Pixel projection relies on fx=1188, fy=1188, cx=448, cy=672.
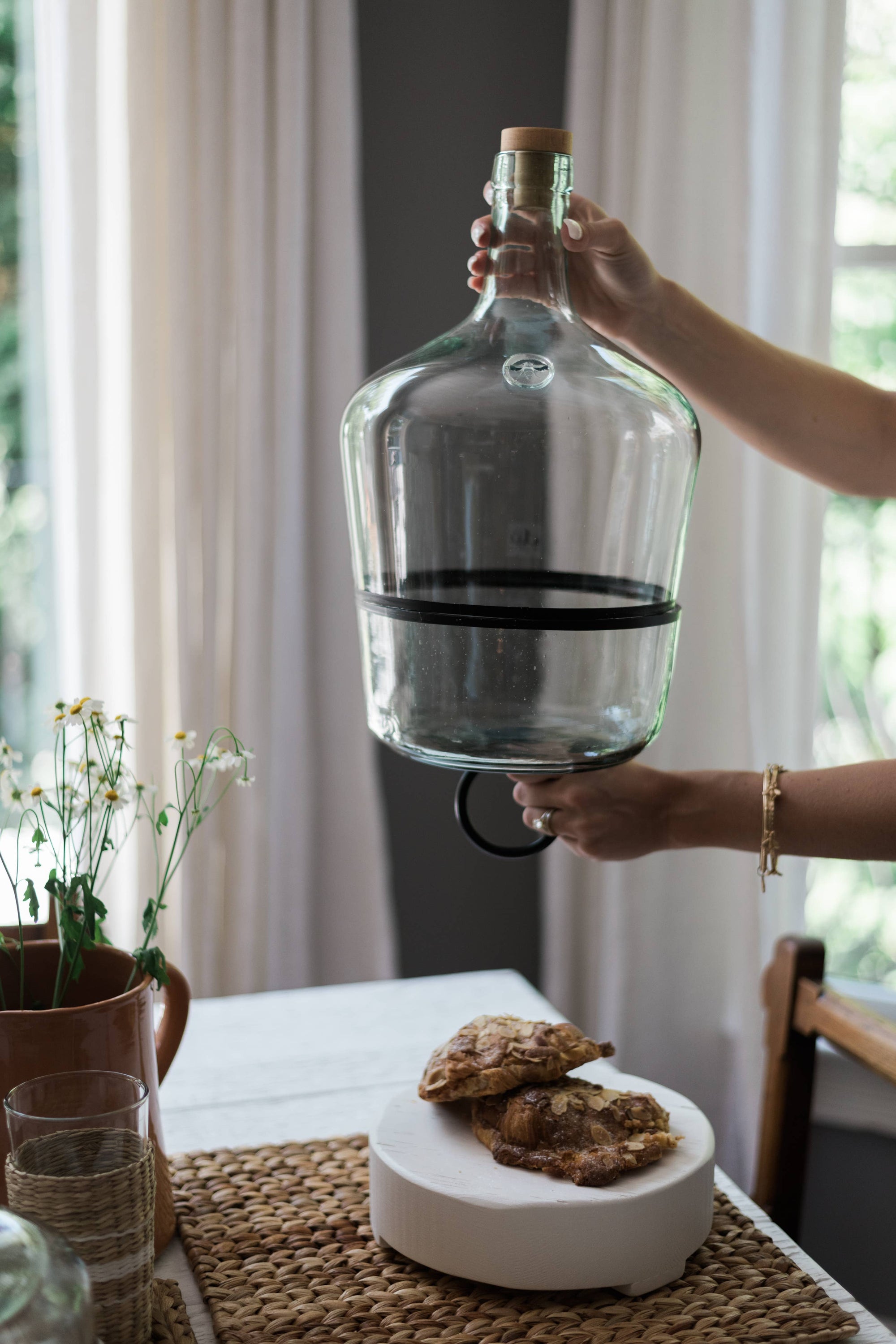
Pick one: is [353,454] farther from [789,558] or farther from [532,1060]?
[789,558]

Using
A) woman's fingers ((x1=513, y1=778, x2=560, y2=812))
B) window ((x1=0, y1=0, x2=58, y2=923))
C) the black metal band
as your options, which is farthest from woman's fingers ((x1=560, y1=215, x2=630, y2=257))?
window ((x1=0, y1=0, x2=58, y2=923))

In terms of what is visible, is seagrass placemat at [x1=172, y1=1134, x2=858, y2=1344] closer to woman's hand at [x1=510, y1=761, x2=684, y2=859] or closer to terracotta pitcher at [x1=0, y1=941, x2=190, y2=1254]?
terracotta pitcher at [x1=0, y1=941, x2=190, y2=1254]

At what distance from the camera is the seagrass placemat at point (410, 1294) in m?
0.72

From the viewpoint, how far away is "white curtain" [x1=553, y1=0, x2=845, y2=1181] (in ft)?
5.86

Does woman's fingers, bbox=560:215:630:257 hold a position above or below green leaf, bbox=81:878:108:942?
above

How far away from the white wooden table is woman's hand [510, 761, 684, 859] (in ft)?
0.89

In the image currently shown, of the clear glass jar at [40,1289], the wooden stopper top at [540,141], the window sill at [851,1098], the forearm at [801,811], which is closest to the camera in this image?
the clear glass jar at [40,1289]

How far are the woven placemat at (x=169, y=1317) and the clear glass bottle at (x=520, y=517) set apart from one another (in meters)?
0.37

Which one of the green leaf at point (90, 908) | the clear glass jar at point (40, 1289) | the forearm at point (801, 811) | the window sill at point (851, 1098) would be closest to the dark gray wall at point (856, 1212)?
the window sill at point (851, 1098)

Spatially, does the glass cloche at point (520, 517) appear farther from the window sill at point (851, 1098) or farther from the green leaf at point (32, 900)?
the window sill at point (851, 1098)

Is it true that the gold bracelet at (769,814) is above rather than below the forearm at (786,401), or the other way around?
below

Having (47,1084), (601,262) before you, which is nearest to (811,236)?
(601,262)

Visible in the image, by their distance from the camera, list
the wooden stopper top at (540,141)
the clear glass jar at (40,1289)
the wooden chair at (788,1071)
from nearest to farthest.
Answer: the clear glass jar at (40,1289) < the wooden stopper top at (540,141) < the wooden chair at (788,1071)

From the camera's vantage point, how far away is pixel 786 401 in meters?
1.19
